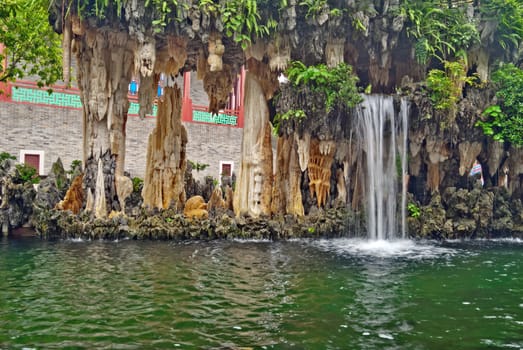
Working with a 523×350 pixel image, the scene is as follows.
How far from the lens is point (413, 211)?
1753 cm

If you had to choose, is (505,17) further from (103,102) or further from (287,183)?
(103,102)

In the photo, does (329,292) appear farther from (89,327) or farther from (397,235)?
(397,235)

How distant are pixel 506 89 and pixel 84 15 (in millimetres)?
15419

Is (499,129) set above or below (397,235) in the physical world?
above

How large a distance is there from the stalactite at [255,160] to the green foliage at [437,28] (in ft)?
20.1

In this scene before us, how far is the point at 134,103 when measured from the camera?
26.3 meters

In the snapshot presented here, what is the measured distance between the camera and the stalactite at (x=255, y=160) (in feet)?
55.5

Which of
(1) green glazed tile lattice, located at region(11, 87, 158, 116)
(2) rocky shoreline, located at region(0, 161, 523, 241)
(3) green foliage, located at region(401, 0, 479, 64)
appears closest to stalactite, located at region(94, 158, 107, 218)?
(2) rocky shoreline, located at region(0, 161, 523, 241)

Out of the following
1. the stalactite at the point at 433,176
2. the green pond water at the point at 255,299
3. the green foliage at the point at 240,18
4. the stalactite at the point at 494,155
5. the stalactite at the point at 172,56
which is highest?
the green foliage at the point at 240,18

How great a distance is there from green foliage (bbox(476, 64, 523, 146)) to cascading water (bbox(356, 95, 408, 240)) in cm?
320

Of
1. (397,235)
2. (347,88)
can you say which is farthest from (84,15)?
(397,235)

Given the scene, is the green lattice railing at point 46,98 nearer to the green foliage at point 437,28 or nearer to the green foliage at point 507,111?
the green foliage at point 437,28

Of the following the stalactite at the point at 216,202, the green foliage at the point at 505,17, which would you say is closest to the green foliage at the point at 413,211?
the green foliage at the point at 505,17

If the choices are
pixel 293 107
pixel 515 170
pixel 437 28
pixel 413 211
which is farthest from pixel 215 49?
pixel 515 170
